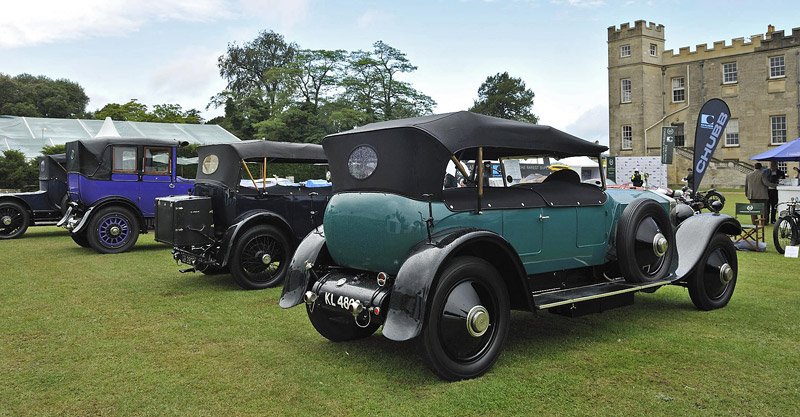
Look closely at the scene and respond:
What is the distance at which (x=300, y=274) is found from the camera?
4.87 meters

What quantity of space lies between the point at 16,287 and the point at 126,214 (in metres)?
3.95

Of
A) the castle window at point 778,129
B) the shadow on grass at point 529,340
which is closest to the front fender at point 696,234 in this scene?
the shadow on grass at point 529,340

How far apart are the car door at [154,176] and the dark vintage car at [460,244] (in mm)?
7753

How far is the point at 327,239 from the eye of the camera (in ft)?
15.5

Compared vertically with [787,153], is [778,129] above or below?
above

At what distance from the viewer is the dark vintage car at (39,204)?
13750 mm

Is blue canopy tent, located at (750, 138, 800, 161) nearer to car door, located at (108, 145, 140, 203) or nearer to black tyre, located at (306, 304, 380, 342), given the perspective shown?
black tyre, located at (306, 304, 380, 342)

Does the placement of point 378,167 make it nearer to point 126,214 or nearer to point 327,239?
point 327,239

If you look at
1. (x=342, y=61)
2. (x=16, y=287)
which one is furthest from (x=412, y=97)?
(x=16, y=287)

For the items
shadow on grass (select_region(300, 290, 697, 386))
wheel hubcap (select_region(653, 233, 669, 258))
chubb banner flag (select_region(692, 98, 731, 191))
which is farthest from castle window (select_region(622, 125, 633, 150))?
wheel hubcap (select_region(653, 233, 669, 258))

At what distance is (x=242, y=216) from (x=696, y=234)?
530 centimetres

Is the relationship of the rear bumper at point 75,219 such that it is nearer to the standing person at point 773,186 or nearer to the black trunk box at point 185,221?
the black trunk box at point 185,221

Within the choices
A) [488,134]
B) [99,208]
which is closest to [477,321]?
[488,134]

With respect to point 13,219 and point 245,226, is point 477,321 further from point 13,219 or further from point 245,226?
point 13,219
